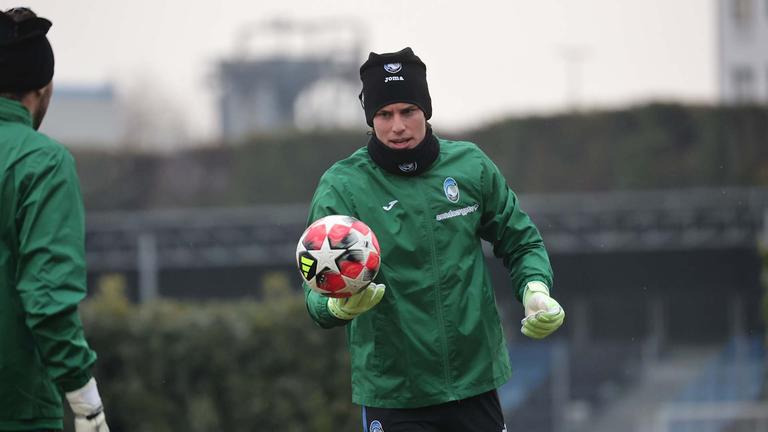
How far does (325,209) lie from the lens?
15.8 ft

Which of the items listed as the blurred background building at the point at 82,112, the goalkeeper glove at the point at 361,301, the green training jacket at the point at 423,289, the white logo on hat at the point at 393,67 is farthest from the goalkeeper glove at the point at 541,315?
the blurred background building at the point at 82,112

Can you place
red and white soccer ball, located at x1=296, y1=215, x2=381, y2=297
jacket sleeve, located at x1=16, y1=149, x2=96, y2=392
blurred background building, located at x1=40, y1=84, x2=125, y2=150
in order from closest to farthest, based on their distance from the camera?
jacket sleeve, located at x1=16, y1=149, x2=96, y2=392
red and white soccer ball, located at x1=296, y1=215, x2=381, y2=297
blurred background building, located at x1=40, y1=84, x2=125, y2=150

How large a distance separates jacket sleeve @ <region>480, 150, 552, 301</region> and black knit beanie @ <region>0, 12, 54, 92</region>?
5.76ft

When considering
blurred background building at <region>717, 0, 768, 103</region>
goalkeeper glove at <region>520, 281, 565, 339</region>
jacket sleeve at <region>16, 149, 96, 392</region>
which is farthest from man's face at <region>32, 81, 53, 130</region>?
blurred background building at <region>717, 0, 768, 103</region>

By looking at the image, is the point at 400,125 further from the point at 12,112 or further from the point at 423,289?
the point at 12,112

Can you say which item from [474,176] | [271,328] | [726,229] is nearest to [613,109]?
[726,229]

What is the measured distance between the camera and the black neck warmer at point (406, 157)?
4.85 metres

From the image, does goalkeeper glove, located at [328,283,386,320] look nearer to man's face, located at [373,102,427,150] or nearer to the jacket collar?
man's face, located at [373,102,427,150]

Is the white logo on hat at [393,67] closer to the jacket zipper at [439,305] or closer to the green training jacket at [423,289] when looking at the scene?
the green training jacket at [423,289]

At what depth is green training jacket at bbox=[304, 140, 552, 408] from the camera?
4.77 metres

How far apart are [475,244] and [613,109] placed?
29611 mm

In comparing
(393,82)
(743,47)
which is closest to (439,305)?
(393,82)

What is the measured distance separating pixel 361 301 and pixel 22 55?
1450mm

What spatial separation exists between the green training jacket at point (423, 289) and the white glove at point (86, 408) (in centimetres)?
101
